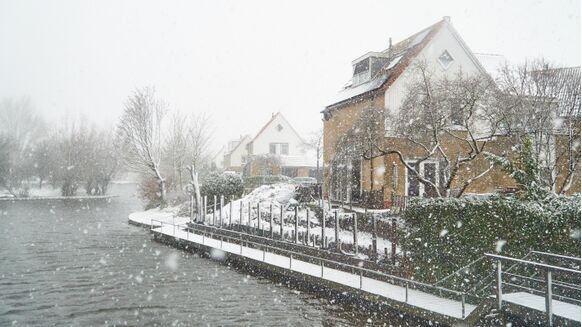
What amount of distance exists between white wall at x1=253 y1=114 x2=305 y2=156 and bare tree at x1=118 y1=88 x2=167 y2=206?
11104mm

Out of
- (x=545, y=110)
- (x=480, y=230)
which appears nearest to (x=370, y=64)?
(x=545, y=110)

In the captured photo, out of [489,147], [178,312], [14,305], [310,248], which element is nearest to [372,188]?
[489,147]

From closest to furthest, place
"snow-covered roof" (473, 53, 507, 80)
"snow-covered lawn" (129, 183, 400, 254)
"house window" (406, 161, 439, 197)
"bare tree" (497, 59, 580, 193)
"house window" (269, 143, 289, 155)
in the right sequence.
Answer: "snow-covered lawn" (129, 183, 400, 254) < "bare tree" (497, 59, 580, 193) < "house window" (406, 161, 439, 197) < "snow-covered roof" (473, 53, 507, 80) < "house window" (269, 143, 289, 155)

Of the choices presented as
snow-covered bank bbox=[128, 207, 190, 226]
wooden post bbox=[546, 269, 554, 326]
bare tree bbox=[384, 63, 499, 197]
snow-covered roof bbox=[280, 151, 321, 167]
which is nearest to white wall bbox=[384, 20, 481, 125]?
bare tree bbox=[384, 63, 499, 197]

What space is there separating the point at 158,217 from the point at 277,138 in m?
20.1

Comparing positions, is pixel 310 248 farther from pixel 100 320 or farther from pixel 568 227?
pixel 568 227

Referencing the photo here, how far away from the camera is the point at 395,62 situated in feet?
63.5

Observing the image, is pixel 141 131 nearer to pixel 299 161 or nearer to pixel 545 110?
pixel 299 161

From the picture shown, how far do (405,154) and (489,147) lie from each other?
3204mm

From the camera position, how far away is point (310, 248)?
12.7 m

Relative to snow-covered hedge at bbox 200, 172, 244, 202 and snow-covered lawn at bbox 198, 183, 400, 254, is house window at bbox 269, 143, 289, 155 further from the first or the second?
snow-covered lawn at bbox 198, 183, 400, 254

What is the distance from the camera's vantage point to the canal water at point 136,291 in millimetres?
8664

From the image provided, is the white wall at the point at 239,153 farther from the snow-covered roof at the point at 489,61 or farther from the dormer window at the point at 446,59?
the dormer window at the point at 446,59

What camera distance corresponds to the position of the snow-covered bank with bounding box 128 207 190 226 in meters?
23.8
